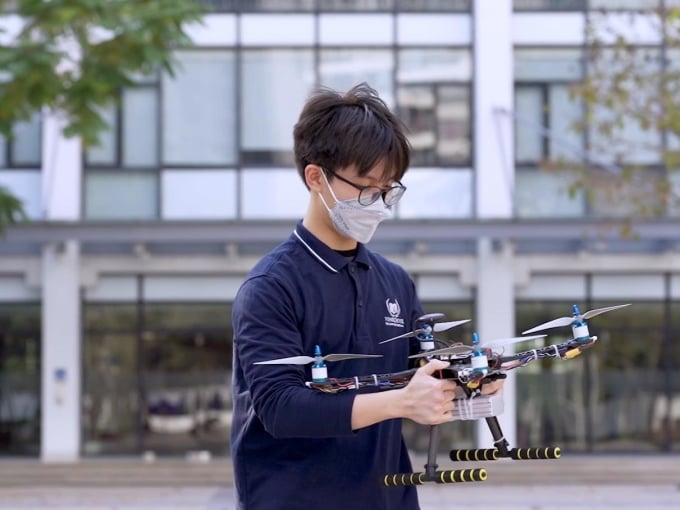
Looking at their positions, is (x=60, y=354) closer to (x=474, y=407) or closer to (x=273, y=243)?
(x=273, y=243)

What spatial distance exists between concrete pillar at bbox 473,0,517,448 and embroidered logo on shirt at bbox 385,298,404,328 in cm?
1781

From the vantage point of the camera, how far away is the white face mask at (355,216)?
10.4ft

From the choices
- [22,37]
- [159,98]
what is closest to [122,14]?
[22,37]

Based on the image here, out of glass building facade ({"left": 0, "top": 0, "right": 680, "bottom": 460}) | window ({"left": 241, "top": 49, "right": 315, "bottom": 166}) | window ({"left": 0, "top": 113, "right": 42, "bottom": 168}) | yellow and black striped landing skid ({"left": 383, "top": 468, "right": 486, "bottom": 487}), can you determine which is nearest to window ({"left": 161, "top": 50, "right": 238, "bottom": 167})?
glass building facade ({"left": 0, "top": 0, "right": 680, "bottom": 460})

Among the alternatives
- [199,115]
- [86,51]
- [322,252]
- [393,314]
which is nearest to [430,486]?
[199,115]

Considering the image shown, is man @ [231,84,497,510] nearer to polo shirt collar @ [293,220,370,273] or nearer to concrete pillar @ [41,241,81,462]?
polo shirt collar @ [293,220,370,273]

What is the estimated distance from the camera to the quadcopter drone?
2762mm

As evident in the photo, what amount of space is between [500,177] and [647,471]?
5255mm

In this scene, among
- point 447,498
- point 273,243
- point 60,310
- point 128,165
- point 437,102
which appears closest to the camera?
point 447,498

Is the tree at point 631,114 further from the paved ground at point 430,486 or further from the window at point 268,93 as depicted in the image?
the window at point 268,93

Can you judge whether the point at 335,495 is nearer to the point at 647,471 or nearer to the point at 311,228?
the point at 311,228

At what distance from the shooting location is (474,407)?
2.86m

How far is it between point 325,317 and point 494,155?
60.1 feet

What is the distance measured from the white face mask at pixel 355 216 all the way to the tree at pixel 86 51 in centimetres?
966
